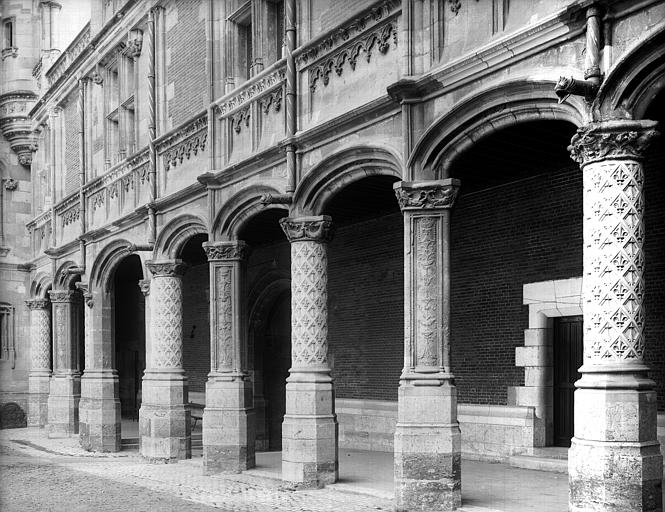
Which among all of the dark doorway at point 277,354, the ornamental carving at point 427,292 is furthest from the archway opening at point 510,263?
the dark doorway at point 277,354

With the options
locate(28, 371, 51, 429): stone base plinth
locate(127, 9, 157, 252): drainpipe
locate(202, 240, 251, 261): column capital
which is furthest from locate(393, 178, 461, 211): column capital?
locate(28, 371, 51, 429): stone base plinth

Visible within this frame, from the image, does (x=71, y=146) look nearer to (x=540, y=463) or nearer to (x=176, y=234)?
(x=176, y=234)

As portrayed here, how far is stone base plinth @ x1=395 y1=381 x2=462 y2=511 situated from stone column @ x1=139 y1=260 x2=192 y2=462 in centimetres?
744

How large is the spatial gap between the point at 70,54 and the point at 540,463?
17091 mm

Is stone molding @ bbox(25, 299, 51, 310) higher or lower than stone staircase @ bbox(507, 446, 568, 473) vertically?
higher

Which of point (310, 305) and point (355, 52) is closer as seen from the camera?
point (355, 52)

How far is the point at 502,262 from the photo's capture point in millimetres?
13562

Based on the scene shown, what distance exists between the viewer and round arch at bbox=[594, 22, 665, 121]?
A: 7.40 m

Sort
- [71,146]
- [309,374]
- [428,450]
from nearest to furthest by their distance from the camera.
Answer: [428,450] < [309,374] < [71,146]

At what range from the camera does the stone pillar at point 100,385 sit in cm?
1931

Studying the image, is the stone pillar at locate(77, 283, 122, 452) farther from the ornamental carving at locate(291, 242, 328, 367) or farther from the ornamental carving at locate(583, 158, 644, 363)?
the ornamental carving at locate(583, 158, 644, 363)

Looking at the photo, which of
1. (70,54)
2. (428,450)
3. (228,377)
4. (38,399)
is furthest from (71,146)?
(428,450)

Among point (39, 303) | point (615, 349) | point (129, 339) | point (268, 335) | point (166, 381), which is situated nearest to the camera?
point (615, 349)

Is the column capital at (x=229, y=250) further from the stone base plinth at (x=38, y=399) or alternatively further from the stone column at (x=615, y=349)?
the stone base plinth at (x=38, y=399)
